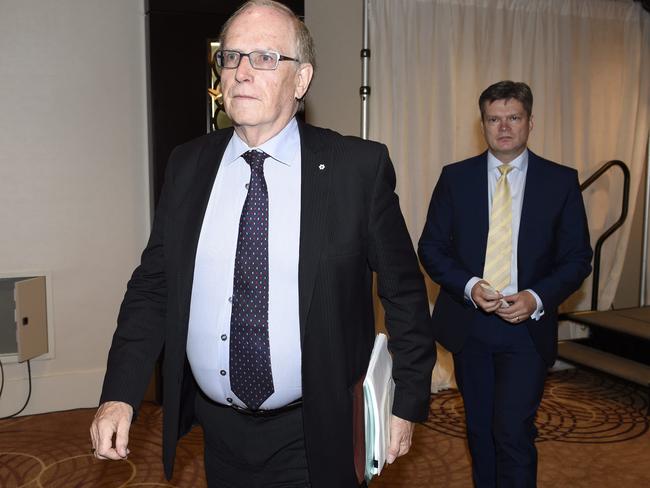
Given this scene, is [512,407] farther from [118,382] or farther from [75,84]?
[75,84]

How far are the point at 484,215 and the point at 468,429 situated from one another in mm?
922

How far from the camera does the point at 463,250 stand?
3.16 metres

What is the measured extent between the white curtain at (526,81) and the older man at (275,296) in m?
3.16

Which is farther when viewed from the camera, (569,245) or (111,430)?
(569,245)

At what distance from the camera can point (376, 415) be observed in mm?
1770

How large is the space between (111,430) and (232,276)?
0.47 meters

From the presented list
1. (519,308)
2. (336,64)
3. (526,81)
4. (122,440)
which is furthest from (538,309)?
(526,81)

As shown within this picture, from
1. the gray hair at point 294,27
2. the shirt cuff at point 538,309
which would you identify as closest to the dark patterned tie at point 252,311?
the gray hair at point 294,27

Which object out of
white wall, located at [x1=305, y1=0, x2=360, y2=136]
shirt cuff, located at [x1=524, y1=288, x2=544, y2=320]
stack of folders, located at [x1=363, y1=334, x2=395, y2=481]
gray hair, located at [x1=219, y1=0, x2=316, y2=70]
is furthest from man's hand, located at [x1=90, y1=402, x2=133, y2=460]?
white wall, located at [x1=305, y1=0, x2=360, y2=136]

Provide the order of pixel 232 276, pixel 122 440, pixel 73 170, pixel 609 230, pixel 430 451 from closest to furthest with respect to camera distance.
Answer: pixel 122 440 → pixel 232 276 → pixel 430 451 → pixel 73 170 → pixel 609 230

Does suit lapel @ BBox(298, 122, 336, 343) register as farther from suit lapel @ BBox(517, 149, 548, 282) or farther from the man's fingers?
suit lapel @ BBox(517, 149, 548, 282)

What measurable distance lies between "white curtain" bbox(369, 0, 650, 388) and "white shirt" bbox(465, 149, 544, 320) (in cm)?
191

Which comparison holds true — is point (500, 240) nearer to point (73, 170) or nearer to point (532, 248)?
point (532, 248)

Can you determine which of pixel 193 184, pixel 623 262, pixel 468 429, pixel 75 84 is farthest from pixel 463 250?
pixel 623 262
